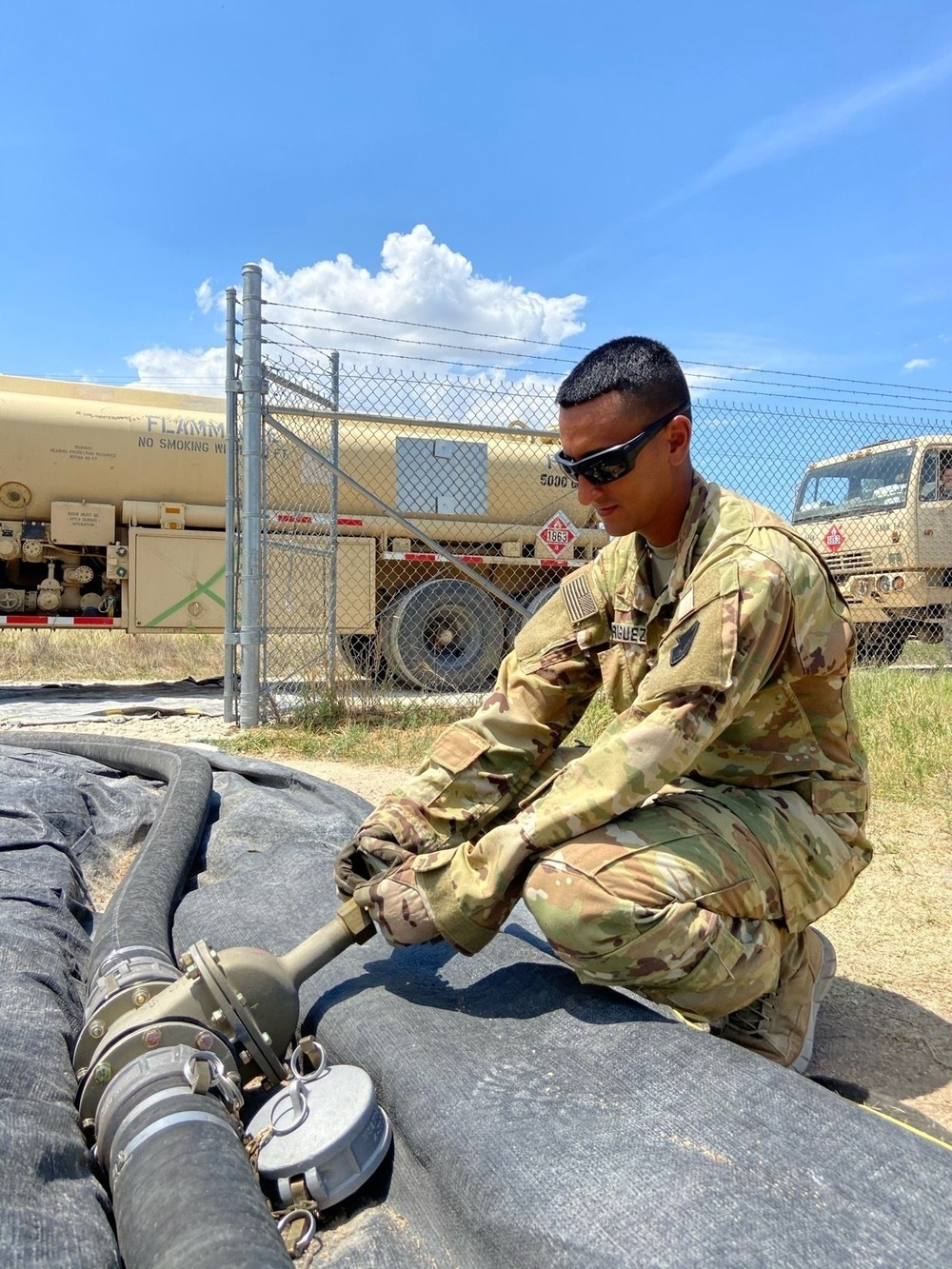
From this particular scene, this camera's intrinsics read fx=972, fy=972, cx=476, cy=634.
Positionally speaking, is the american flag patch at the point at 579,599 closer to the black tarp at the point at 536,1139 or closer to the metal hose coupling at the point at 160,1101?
the black tarp at the point at 536,1139

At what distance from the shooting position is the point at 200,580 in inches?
333

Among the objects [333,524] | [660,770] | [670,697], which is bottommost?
[660,770]

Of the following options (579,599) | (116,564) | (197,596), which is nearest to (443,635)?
(197,596)

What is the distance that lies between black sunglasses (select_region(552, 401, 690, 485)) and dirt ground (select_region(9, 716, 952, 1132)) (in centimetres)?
125

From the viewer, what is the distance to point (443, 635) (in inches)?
334

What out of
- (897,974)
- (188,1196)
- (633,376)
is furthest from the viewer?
(897,974)

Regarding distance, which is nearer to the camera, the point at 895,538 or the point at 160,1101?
the point at 160,1101

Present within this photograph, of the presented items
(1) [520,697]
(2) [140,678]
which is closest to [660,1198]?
(1) [520,697]

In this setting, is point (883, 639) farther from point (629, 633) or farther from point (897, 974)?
point (629, 633)

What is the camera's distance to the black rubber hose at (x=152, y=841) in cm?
190

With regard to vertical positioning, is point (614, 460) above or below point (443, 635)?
above

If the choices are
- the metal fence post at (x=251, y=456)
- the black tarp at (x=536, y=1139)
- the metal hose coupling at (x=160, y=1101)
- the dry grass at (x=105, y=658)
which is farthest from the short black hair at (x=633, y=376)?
the dry grass at (x=105, y=658)

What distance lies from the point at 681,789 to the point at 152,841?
1364 mm

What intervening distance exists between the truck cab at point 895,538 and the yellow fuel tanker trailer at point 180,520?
3.39m
